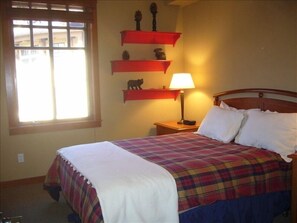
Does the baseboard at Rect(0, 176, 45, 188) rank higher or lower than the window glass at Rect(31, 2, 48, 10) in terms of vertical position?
lower

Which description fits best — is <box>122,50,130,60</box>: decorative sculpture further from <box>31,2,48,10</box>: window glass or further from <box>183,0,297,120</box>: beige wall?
<box>31,2,48,10</box>: window glass

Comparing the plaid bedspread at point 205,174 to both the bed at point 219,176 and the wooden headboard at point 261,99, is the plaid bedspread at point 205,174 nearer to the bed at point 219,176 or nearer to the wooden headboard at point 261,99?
the bed at point 219,176

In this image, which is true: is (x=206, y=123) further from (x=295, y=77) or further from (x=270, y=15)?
(x=270, y=15)

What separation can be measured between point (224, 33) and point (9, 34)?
102 inches

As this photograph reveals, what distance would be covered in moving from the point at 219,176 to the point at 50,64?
2619mm

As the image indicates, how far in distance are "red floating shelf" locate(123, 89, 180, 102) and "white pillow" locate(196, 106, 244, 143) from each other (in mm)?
1202

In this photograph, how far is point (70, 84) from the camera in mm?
4098

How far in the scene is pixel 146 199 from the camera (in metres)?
2.06

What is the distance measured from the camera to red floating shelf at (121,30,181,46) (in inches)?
166

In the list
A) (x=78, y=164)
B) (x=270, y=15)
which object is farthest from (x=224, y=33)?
(x=78, y=164)

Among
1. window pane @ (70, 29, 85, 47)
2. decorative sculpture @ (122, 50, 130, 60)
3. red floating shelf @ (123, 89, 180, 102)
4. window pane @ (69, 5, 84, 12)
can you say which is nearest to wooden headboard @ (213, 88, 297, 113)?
red floating shelf @ (123, 89, 180, 102)

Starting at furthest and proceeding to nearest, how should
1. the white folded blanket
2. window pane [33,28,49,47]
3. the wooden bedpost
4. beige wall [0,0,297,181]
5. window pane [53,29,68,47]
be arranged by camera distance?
window pane [53,29,68,47] → window pane [33,28,49,47] → beige wall [0,0,297,181] → the wooden bedpost → the white folded blanket

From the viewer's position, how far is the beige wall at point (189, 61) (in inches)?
129

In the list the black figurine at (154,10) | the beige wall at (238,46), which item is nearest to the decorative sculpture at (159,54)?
the black figurine at (154,10)
